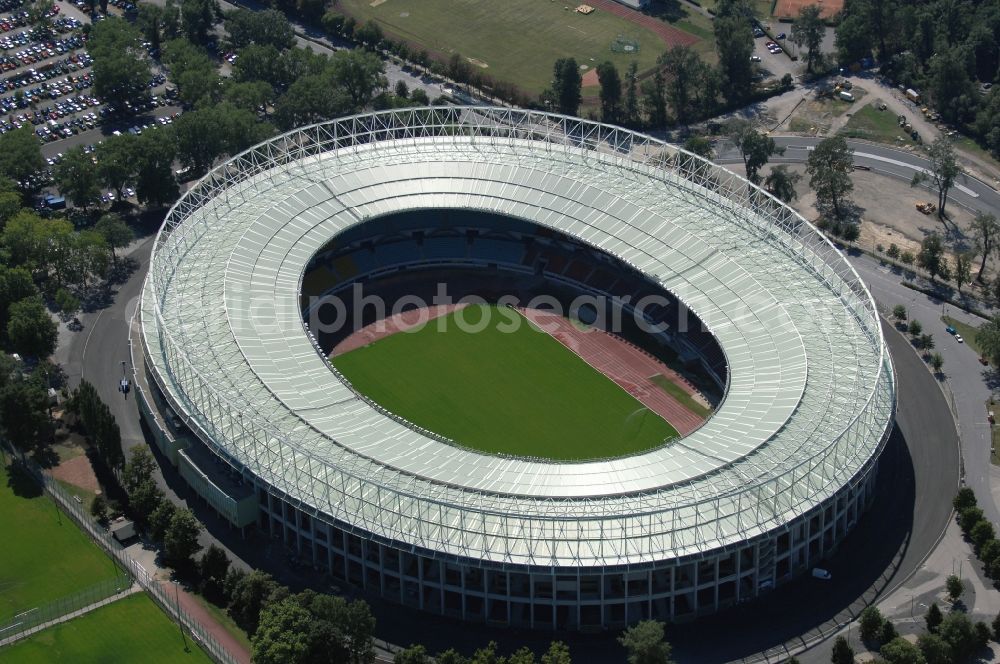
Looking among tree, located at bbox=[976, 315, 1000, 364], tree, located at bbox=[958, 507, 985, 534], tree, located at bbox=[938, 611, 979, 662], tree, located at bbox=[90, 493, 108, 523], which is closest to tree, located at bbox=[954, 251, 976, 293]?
tree, located at bbox=[976, 315, 1000, 364]

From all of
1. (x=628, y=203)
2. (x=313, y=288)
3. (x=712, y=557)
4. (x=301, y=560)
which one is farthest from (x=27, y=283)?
(x=712, y=557)

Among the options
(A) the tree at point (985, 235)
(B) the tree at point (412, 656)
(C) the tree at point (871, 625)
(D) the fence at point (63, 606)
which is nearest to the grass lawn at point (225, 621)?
(D) the fence at point (63, 606)

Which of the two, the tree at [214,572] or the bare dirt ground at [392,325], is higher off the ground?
the bare dirt ground at [392,325]

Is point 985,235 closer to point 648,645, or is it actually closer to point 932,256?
point 932,256

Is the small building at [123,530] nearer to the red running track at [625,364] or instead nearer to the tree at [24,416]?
the tree at [24,416]

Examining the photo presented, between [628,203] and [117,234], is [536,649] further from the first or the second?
[117,234]

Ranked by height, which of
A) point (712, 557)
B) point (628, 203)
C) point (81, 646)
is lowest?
point (81, 646)

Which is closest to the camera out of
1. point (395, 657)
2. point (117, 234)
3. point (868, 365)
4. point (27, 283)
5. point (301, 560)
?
point (395, 657)
